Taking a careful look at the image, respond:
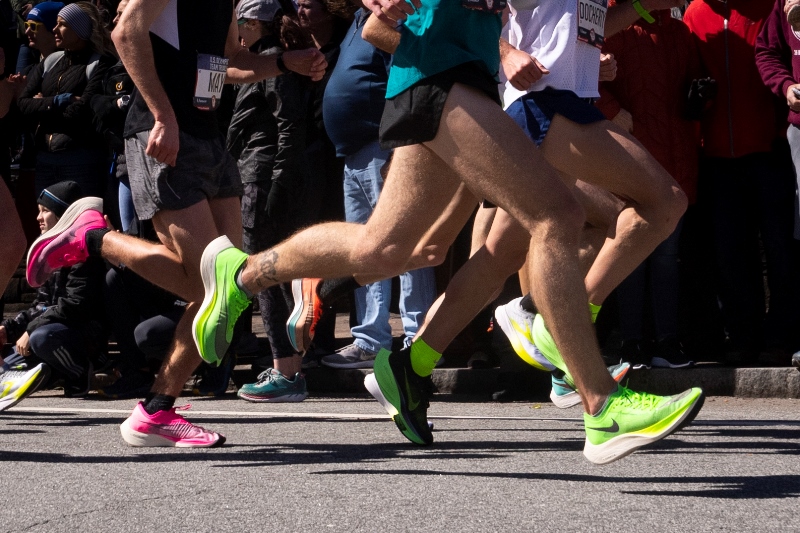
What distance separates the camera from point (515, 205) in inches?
148

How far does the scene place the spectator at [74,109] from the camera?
8.20m

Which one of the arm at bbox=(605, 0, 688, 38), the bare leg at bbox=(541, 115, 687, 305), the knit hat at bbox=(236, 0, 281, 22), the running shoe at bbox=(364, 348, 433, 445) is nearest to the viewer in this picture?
the bare leg at bbox=(541, 115, 687, 305)

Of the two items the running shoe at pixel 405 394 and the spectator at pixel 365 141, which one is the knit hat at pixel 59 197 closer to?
the spectator at pixel 365 141

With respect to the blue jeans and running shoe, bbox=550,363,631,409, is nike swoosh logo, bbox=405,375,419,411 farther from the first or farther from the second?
the blue jeans

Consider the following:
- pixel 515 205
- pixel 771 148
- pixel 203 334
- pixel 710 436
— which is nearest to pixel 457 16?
pixel 515 205

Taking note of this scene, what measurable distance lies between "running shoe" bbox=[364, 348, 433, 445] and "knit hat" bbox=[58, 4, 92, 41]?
446cm

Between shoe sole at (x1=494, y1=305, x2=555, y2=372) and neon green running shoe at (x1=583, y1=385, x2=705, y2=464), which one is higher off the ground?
neon green running shoe at (x1=583, y1=385, x2=705, y2=464)

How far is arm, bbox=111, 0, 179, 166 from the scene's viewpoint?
471cm

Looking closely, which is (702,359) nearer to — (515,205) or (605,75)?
(605,75)

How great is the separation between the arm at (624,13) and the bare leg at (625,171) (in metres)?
0.93

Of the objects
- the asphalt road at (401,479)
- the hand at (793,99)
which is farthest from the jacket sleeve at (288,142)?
the hand at (793,99)

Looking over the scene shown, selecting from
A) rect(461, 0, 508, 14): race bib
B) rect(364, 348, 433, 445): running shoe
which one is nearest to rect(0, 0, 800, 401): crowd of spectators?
rect(364, 348, 433, 445): running shoe

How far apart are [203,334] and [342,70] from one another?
2.82 meters

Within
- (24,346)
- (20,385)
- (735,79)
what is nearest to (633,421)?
(20,385)
